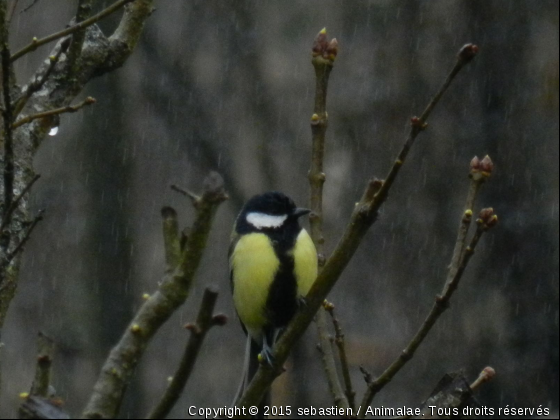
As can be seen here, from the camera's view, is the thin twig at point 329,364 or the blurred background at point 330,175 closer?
the thin twig at point 329,364

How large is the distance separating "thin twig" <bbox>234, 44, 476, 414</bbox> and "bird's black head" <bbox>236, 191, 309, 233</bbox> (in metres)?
1.30

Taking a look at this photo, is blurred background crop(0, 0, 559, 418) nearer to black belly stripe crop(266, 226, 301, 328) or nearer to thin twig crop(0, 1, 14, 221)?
black belly stripe crop(266, 226, 301, 328)

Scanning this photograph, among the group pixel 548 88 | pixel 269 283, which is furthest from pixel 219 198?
pixel 548 88

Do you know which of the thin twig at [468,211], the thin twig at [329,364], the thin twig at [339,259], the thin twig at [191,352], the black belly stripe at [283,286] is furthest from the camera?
the black belly stripe at [283,286]

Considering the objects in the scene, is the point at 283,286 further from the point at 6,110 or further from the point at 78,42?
the point at 6,110

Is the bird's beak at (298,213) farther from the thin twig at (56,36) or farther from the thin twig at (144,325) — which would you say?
the thin twig at (144,325)

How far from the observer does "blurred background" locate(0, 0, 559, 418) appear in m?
7.29

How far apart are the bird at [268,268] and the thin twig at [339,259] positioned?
0.93m

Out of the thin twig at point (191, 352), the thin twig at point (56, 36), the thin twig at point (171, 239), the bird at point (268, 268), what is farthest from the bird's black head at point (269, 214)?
the thin twig at point (191, 352)

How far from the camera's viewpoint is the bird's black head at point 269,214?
336cm

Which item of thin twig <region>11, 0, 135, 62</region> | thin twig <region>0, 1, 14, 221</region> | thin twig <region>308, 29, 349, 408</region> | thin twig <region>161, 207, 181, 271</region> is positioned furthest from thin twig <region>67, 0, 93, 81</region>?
thin twig <region>161, 207, 181, 271</region>

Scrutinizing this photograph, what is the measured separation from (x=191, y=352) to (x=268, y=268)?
1902 mm

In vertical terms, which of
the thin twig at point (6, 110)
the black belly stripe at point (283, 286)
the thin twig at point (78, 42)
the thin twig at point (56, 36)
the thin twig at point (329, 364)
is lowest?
the thin twig at point (329, 364)

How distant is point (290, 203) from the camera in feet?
11.4
